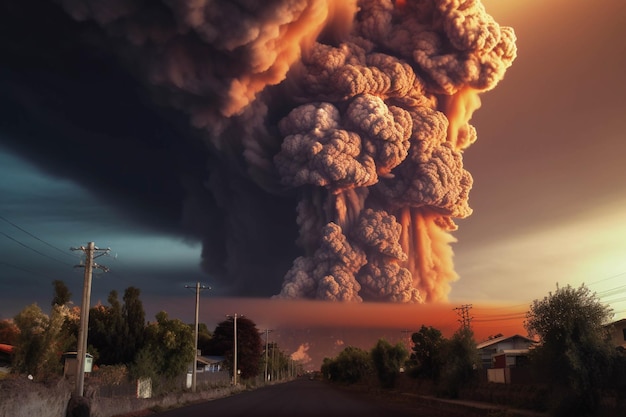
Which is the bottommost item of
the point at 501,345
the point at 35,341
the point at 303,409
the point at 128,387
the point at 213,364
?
the point at 303,409

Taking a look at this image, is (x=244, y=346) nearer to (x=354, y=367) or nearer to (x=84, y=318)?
(x=354, y=367)

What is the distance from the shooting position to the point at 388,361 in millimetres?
73375

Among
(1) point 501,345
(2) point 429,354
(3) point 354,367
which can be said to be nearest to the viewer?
(2) point 429,354

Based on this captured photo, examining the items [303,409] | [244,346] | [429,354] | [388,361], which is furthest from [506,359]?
[244,346]

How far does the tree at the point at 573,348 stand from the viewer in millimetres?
24562

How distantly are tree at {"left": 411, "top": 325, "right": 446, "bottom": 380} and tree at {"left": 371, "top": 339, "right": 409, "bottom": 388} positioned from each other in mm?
2650

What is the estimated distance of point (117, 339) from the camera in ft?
173

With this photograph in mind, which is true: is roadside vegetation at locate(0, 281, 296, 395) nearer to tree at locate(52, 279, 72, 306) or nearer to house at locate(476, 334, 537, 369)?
tree at locate(52, 279, 72, 306)

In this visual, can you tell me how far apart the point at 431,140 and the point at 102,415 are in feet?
171

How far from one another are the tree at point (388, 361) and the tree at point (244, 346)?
82.8 ft

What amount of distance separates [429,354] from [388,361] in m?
9.20

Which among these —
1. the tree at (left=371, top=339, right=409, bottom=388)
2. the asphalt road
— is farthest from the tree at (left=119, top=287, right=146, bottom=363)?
the tree at (left=371, top=339, right=409, bottom=388)

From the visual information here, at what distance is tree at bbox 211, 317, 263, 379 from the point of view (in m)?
92.9

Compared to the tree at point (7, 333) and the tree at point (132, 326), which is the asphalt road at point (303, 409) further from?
the tree at point (7, 333)
